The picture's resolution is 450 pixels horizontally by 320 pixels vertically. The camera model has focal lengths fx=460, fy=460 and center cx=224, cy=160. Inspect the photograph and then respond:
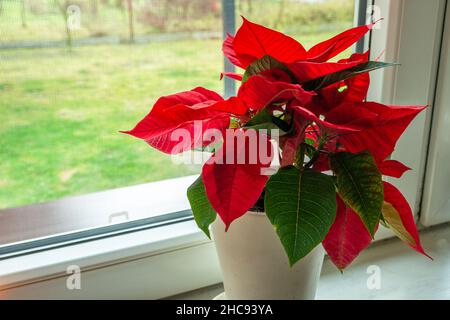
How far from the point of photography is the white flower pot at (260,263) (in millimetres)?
588

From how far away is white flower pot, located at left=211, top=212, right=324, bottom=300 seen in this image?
59 centimetres

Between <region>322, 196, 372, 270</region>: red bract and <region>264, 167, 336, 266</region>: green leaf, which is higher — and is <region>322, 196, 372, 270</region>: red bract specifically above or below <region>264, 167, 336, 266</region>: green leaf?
below

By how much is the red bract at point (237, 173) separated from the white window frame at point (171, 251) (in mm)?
326

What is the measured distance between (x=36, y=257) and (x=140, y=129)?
1.14 feet

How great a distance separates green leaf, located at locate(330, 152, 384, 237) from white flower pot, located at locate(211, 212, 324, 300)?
11 cm

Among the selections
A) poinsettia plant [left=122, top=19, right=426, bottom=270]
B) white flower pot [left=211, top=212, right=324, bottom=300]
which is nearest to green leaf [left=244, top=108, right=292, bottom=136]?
poinsettia plant [left=122, top=19, right=426, bottom=270]

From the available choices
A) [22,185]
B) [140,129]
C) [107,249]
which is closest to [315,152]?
[140,129]

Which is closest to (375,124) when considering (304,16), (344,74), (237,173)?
(344,74)

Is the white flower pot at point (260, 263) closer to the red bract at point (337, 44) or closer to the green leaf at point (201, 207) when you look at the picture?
the green leaf at point (201, 207)

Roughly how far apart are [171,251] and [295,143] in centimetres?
36

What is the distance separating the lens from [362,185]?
1.70ft

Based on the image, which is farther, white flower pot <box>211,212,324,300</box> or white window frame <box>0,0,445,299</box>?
white window frame <box>0,0,445,299</box>

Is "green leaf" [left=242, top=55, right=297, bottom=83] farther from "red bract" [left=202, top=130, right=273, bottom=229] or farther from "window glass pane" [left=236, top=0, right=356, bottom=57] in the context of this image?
"window glass pane" [left=236, top=0, right=356, bottom=57]

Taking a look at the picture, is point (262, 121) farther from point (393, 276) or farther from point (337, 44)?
point (393, 276)
